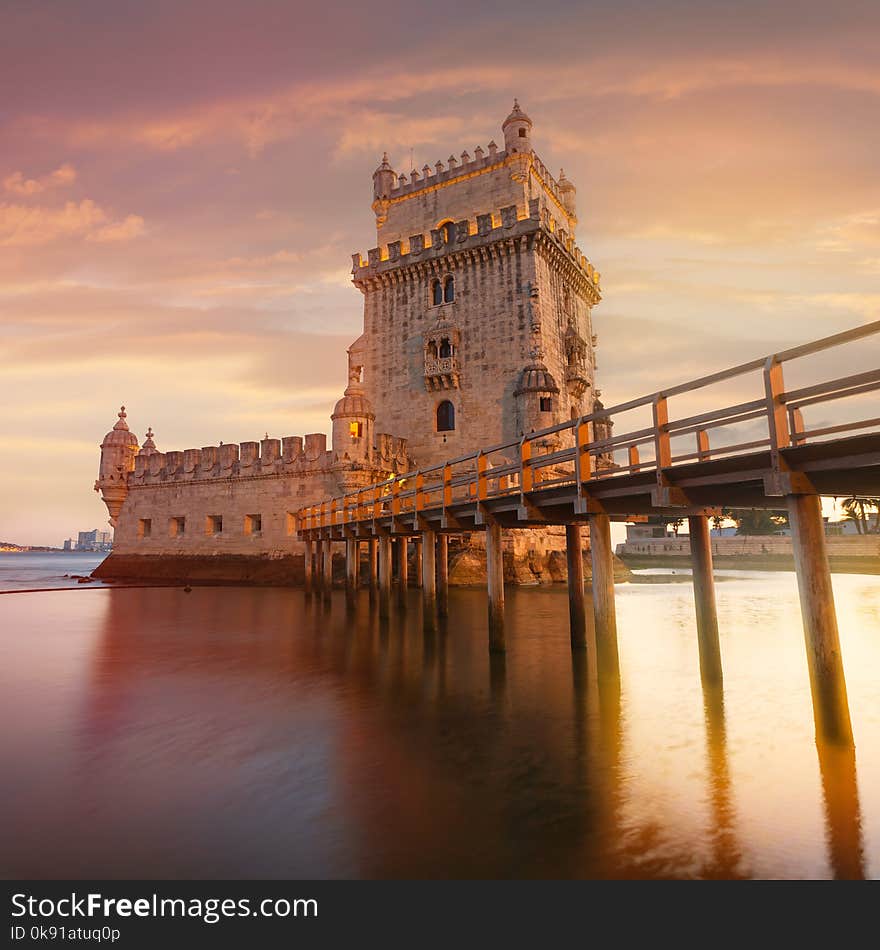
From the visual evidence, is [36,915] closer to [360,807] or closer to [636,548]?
[360,807]

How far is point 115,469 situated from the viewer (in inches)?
1442

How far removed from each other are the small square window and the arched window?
11191 mm

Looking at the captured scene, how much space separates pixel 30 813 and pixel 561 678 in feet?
24.6

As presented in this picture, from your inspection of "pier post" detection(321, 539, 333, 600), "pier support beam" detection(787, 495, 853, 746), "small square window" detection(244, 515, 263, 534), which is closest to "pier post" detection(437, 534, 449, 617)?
"pier post" detection(321, 539, 333, 600)

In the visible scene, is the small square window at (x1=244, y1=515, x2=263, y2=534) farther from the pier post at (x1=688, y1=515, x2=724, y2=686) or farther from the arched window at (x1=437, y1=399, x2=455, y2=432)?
the pier post at (x1=688, y1=515, x2=724, y2=686)

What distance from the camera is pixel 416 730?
7.13 meters

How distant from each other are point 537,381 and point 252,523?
1724cm

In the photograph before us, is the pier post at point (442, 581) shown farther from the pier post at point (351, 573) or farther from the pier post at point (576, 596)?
the pier post at point (576, 596)

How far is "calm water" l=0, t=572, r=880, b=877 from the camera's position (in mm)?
4148

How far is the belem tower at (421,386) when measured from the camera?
30.6 metres

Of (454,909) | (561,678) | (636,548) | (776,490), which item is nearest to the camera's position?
(454,909)

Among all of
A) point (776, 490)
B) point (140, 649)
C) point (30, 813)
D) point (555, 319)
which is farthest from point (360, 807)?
point (555, 319)

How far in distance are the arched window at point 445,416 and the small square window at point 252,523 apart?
11.2 m

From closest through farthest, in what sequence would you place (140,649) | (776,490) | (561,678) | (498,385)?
1. (776,490)
2. (561,678)
3. (140,649)
4. (498,385)
